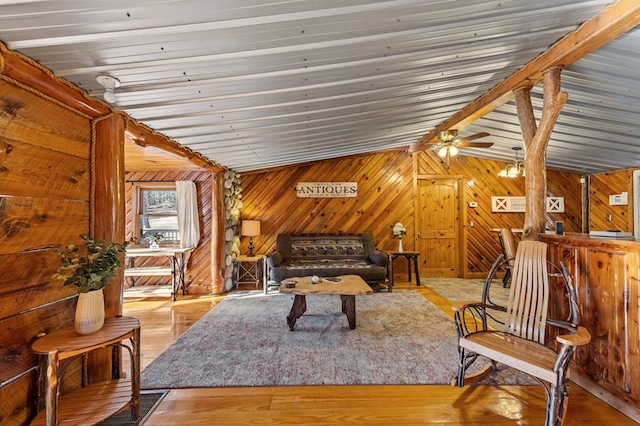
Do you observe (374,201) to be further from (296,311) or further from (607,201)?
(607,201)

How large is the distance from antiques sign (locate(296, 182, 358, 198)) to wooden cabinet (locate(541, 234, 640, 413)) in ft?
13.7

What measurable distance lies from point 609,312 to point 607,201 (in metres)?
6.27

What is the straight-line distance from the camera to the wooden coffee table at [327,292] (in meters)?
3.19

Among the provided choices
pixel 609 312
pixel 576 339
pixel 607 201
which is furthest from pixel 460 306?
pixel 607 201

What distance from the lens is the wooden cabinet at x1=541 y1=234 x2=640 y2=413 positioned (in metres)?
1.91

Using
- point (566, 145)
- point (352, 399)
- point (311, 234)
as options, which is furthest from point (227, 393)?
point (566, 145)

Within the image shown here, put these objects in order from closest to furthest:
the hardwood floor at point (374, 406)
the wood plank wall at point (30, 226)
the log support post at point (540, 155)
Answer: the wood plank wall at point (30, 226) → the hardwood floor at point (374, 406) → the log support post at point (540, 155)

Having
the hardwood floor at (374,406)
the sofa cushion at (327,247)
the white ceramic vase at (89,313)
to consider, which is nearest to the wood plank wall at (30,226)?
the white ceramic vase at (89,313)

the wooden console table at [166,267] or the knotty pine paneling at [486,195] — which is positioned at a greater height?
the knotty pine paneling at [486,195]

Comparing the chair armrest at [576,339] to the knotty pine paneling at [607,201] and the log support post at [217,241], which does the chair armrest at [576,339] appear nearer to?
the log support post at [217,241]

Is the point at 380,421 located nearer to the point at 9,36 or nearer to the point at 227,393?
the point at 227,393

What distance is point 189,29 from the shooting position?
1604mm

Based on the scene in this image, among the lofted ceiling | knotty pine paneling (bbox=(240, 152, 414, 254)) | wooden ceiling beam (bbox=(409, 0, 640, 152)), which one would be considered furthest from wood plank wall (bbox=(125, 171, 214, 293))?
wooden ceiling beam (bbox=(409, 0, 640, 152))

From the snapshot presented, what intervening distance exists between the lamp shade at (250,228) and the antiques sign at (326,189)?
1181mm
